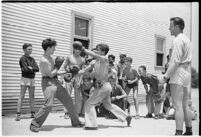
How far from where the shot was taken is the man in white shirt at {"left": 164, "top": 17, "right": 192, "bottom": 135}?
548 cm

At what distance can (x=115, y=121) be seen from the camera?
7844mm

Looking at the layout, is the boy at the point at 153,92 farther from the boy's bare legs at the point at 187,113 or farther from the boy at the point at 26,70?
the boy's bare legs at the point at 187,113

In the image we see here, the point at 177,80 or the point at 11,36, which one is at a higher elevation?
the point at 11,36

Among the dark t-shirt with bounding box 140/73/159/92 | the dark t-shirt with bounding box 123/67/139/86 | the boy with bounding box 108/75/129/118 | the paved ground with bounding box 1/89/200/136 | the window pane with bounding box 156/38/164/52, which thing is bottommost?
the paved ground with bounding box 1/89/200/136

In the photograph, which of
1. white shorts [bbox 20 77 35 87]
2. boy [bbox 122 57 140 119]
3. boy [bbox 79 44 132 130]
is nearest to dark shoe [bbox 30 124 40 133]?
boy [bbox 79 44 132 130]

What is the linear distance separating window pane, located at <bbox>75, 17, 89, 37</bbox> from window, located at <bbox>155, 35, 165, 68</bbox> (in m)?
5.41

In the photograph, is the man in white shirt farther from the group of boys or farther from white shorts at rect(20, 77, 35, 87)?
white shorts at rect(20, 77, 35, 87)

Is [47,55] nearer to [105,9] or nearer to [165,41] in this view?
[105,9]

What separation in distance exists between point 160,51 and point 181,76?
1050 centimetres

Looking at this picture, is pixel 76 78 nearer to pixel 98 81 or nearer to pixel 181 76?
pixel 98 81

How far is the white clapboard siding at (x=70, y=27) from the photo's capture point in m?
8.69

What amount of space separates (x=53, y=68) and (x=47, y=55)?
28 cm

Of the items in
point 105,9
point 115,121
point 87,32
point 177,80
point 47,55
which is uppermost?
point 105,9

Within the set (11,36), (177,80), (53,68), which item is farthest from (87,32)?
(177,80)
